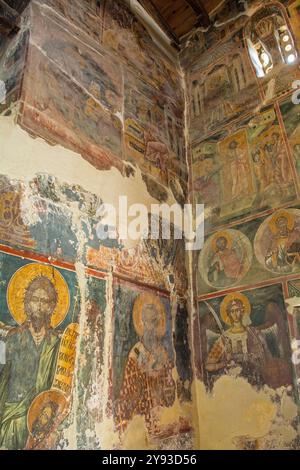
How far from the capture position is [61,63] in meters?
4.03

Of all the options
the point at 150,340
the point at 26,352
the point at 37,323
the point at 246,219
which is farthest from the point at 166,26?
the point at 26,352

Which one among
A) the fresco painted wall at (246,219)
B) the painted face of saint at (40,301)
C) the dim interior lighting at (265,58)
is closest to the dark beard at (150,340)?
the fresco painted wall at (246,219)

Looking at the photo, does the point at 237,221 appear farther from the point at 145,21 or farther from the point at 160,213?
the point at 145,21

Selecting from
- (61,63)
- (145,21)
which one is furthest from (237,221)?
(145,21)

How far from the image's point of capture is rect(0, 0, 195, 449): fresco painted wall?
2885 millimetres

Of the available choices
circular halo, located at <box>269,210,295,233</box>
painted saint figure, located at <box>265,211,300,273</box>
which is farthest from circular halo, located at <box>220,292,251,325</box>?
circular halo, located at <box>269,210,295,233</box>

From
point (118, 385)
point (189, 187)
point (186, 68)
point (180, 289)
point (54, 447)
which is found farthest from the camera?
point (186, 68)

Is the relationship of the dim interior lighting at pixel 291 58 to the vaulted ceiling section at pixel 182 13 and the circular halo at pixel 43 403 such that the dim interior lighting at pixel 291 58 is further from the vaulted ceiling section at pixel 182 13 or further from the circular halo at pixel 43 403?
the circular halo at pixel 43 403

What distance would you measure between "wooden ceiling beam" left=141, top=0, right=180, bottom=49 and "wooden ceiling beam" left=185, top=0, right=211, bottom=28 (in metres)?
0.47

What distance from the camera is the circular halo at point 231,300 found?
4281 millimetres

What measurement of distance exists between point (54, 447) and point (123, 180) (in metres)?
2.67

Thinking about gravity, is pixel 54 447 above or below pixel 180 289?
below

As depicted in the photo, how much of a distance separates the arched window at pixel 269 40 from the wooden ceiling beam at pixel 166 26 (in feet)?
4.23

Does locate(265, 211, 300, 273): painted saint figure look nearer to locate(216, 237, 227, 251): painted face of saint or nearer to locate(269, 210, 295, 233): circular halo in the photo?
locate(269, 210, 295, 233): circular halo
